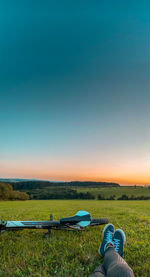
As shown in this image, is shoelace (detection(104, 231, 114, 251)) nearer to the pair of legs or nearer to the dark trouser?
the pair of legs

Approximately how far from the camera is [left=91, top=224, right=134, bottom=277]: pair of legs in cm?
200

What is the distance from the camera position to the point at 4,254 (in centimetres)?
318

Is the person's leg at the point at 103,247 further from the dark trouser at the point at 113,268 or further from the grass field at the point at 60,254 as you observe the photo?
the grass field at the point at 60,254

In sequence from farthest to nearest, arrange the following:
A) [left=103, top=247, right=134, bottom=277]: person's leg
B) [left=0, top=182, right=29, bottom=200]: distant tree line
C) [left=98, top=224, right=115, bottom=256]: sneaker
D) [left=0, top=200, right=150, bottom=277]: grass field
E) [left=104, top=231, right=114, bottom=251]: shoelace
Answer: [left=0, top=182, right=29, bottom=200]: distant tree line
[left=104, top=231, right=114, bottom=251]: shoelace
[left=98, top=224, right=115, bottom=256]: sneaker
[left=0, top=200, right=150, bottom=277]: grass field
[left=103, top=247, right=134, bottom=277]: person's leg

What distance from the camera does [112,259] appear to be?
2.43 m

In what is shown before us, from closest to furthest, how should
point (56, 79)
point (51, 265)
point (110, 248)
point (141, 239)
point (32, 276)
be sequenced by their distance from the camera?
point (32, 276)
point (51, 265)
point (110, 248)
point (141, 239)
point (56, 79)

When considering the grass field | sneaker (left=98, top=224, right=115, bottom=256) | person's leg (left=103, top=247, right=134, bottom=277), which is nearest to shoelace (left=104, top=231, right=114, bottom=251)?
sneaker (left=98, top=224, right=115, bottom=256)

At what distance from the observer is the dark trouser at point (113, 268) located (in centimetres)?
196

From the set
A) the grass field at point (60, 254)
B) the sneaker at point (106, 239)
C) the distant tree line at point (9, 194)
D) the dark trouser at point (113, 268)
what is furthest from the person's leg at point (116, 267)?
the distant tree line at point (9, 194)

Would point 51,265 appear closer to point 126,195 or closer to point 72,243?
point 72,243

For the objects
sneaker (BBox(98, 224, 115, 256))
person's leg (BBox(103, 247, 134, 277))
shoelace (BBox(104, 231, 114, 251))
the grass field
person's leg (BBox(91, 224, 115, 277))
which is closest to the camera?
person's leg (BBox(103, 247, 134, 277))

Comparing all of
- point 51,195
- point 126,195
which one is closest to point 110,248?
point 126,195

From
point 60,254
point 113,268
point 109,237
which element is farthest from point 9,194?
point 113,268

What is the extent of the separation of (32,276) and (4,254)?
1171 millimetres
